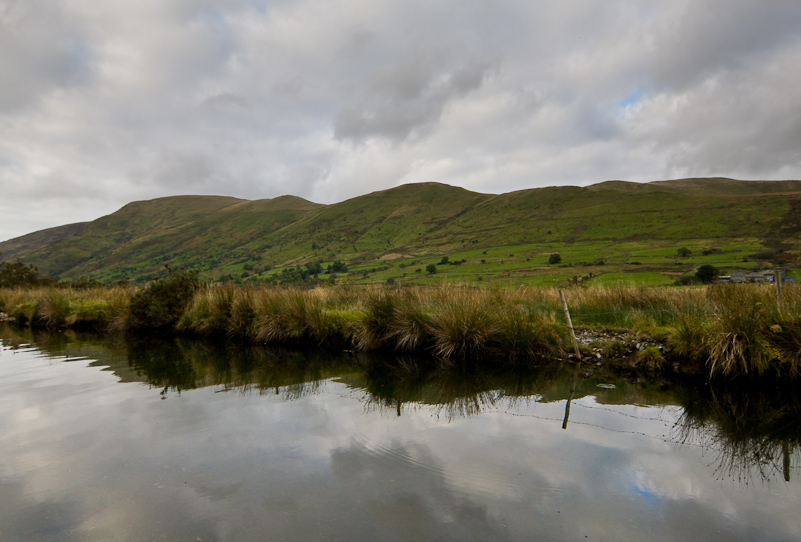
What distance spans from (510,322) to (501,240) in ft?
398

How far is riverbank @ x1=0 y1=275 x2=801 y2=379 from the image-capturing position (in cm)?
926

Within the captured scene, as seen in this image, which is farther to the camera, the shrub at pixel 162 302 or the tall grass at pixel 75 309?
the tall grass at pixel 75 309

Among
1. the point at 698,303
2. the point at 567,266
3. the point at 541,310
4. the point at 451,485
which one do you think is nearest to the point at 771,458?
the point at 451,485

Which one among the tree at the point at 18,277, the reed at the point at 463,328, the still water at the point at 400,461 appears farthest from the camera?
the tree at the point at 18,277

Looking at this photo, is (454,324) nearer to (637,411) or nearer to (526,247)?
(637,411)

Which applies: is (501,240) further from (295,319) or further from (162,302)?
(295,319)

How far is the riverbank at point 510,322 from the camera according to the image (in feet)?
30.4

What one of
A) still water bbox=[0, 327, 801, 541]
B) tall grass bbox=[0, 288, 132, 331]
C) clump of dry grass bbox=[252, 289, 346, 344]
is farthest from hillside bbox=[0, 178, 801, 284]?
still water bbox=[0, 327, 801, 541]

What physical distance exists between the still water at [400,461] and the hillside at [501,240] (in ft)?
170

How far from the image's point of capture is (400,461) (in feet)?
19.2

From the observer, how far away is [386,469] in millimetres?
5637

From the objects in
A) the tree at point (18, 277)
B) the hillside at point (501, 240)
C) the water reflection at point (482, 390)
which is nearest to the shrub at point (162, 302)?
the water reflection at point (482, 390)

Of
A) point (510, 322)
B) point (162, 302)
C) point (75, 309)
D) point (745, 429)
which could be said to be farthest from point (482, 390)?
point (75, 309)

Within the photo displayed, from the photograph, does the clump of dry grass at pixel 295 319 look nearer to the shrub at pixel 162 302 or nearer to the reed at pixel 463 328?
the reed at pixel 463 328
